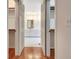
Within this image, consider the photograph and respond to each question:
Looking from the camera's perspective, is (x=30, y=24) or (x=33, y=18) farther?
(x=33, y=18)

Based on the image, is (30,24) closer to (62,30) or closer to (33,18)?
(33,18)

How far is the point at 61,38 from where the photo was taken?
8.85 ft

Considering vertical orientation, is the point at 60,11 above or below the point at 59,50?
above

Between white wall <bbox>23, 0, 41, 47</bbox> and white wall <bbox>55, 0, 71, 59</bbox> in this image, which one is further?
white wall <bbox>23, 0, 41, 47</bbox>

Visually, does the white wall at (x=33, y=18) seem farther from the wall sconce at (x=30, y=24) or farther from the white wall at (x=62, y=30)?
the white wall at (x=62, y=30)

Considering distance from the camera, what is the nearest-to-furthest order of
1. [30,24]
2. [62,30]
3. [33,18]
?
[62,30]
[30,24]
[33,18]

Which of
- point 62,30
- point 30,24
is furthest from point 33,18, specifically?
point 62,30

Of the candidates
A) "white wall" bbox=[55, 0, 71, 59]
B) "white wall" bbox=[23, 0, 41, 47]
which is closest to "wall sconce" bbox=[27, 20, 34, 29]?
"white wall" bbox=[23, 0, 41, 47]

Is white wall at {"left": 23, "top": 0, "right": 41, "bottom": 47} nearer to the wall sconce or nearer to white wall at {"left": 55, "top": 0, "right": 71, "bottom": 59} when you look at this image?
the wall sconce
